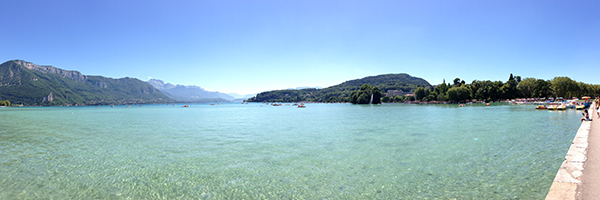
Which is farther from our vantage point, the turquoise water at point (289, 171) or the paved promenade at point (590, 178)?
the turquoise water at point (289, 171)

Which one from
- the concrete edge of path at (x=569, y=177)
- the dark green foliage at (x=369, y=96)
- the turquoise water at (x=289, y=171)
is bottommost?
the turquoise water at (x=289, y=171)

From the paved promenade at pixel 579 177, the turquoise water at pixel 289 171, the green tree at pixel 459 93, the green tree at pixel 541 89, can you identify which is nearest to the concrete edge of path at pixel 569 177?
the paved promenade at pixel 579 177

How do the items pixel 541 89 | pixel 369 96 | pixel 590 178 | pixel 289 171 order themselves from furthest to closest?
pixel 369 96 → pixel 541 89 → pixel 289 171 → pixel 590 178

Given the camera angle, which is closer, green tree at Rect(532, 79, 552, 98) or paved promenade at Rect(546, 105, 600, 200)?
paved promenade at Rect(546, 105, 600, 200)

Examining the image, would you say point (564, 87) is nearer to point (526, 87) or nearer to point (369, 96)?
point (526, 87)

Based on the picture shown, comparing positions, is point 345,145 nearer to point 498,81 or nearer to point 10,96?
point 498,81

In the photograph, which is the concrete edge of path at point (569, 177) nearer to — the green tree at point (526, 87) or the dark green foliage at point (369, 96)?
the dark green foliage at point (369, 96)

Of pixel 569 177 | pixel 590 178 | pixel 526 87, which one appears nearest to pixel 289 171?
pixel 569 177

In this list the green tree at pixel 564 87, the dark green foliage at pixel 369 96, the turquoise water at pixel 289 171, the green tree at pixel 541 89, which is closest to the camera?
the turquoise water at pixel 289 171

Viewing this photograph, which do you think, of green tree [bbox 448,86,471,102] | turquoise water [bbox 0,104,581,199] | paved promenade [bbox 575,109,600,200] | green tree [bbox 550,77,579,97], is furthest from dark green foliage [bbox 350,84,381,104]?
paved promenade [bbox 575,109,600,200]

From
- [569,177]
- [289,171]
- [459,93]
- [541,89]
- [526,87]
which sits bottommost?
[289,171]

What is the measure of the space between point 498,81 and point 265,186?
5882 inches

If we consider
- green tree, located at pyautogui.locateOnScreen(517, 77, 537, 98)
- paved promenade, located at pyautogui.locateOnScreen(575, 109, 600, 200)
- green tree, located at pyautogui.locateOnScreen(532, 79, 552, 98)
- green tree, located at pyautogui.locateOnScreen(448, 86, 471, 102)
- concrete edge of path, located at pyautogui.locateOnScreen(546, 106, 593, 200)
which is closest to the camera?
paved promenade, located at pyautogui.locateOnScreen(575, 109, 600, 200)

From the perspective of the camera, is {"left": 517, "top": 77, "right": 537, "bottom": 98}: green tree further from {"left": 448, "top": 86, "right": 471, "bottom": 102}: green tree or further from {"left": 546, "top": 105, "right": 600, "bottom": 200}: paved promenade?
{"left": 546, "top": 105, "right": 600, "bottom": 200}: paved promenade
